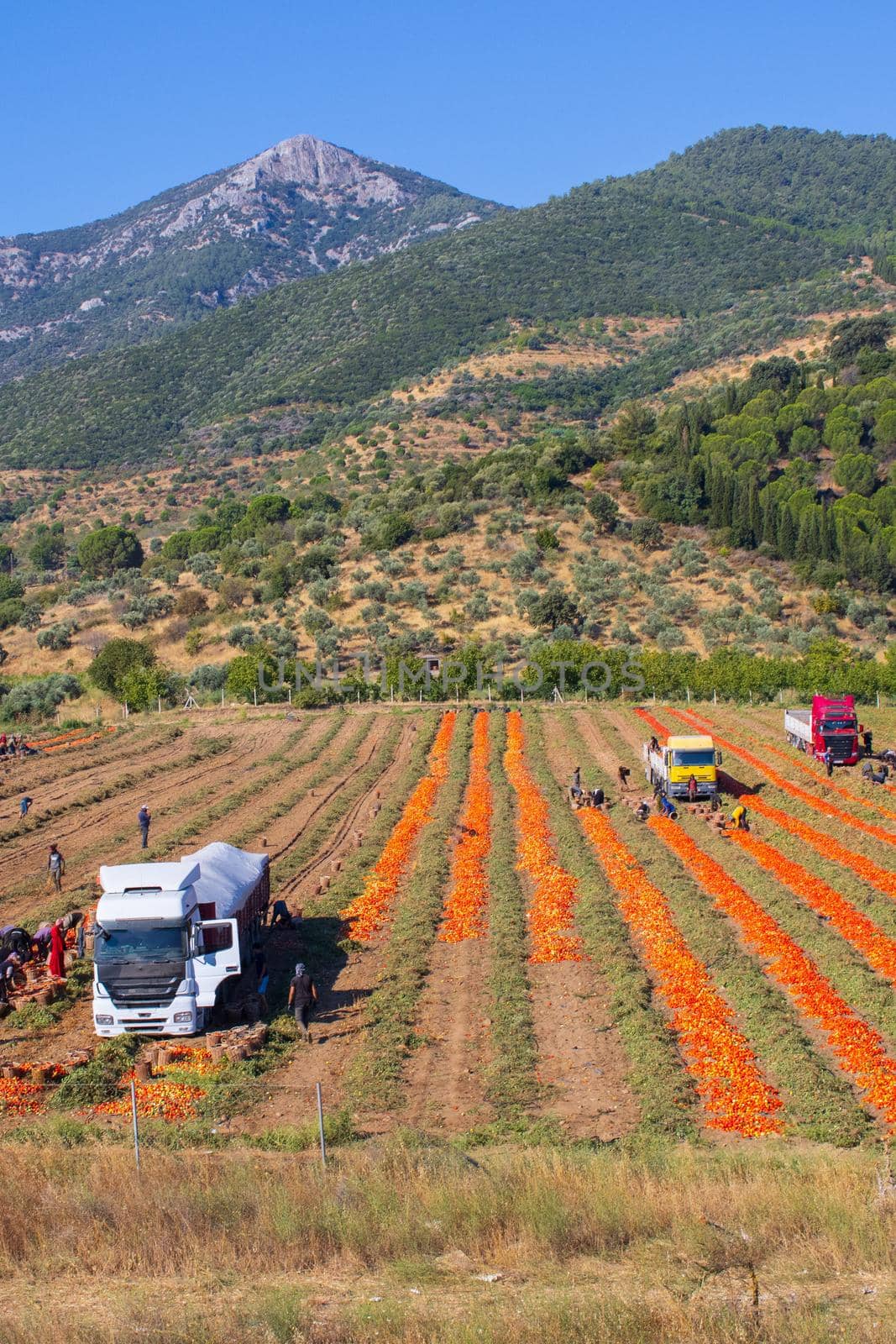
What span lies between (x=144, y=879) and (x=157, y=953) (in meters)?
1.13

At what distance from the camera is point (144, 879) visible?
57.4ft

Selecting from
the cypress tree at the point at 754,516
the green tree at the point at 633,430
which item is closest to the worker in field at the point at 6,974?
the cypress tree at the point at 754,516

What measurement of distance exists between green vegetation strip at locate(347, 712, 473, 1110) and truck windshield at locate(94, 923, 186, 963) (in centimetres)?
312

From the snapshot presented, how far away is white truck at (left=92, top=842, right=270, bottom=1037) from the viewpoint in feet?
55.6

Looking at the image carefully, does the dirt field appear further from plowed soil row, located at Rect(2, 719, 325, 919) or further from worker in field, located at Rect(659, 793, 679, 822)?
worker in field, located at Rect(659, 793, 679, 822)

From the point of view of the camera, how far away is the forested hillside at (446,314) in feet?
449

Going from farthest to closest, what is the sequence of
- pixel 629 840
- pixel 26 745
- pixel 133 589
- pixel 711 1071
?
pixel 133 589 → pixel 26 745 → pixel 629 840 → pixel 711 1071

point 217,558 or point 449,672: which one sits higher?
point 217,558

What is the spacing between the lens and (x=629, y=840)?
31.8 m

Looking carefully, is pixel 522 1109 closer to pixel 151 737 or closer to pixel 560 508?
pixel 151 737

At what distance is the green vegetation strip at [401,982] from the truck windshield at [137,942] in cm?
312

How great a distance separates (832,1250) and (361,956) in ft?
40.6

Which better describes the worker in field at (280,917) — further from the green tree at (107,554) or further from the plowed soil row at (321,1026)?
the green tree at (107,554)

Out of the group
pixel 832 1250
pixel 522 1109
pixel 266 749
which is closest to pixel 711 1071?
pixel 522 1109
